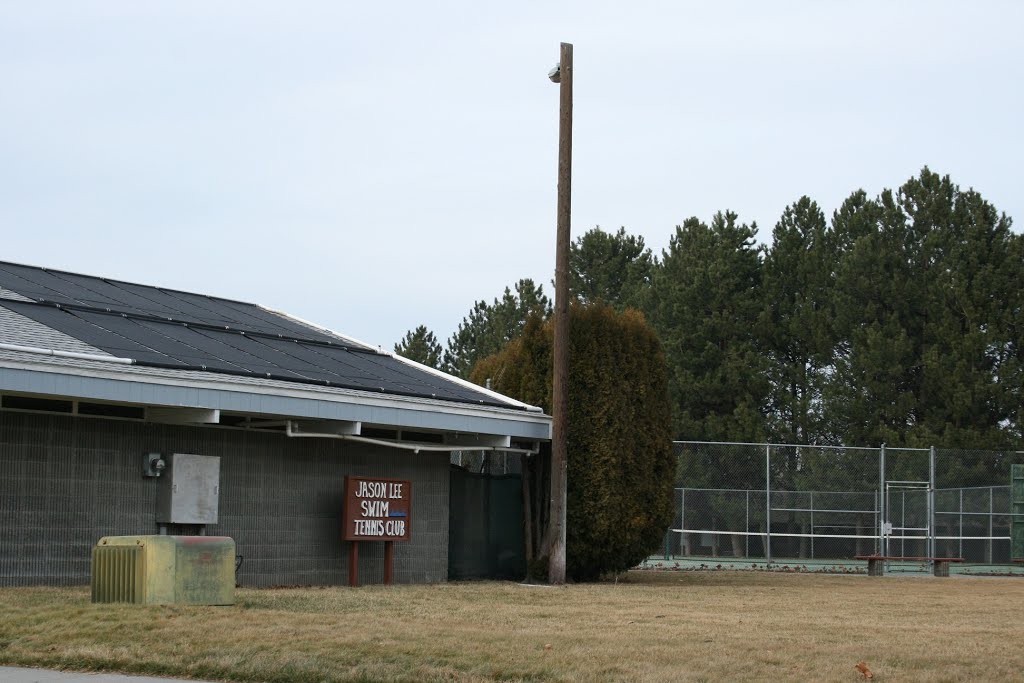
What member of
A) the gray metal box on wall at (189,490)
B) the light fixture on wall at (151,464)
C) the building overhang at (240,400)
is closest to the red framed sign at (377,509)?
the building overhang at (240,400)

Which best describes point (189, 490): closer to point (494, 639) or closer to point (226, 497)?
point (226, 497)

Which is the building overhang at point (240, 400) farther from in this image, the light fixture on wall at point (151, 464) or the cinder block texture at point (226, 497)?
the cinder block texture at point (226, 497)

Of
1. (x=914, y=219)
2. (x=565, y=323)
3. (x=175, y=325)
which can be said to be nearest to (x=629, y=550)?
(x=565, y=323)

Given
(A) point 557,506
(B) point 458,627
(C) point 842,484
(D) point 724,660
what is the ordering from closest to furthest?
(D) point 724,660 → (B) point 458,627 → (A) point 557,506 → (C) point 842,484

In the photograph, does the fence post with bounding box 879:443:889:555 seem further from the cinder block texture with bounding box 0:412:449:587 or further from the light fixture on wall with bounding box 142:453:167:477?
the light fixture on wall with bounding box 142:453:167:477

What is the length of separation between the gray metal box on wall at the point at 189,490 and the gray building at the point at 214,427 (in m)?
0.07

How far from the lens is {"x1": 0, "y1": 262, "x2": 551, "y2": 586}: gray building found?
16797mm

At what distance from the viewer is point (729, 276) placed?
52.5m

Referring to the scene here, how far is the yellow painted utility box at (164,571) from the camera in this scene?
14.3m

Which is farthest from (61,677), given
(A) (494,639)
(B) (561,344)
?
(B) (561,344)

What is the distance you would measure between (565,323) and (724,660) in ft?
39.5

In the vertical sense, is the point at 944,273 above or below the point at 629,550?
above

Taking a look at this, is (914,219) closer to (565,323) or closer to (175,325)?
(565,323)

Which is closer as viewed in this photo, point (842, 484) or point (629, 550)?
point (629, 550)
